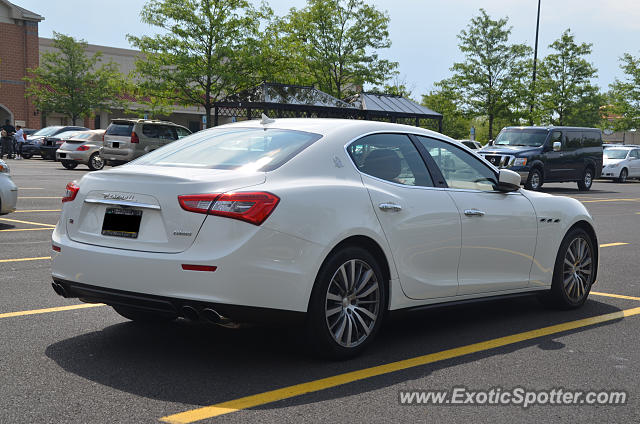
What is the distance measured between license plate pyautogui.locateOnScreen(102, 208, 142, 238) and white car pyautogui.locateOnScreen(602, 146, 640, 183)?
3528 cm

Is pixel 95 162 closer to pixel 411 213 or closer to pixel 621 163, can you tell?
pixel 621 163

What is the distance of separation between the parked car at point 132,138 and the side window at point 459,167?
20773mm

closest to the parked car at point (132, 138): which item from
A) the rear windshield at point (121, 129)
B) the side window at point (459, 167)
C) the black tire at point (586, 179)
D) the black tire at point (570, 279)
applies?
the rear windshield at point (121, 129)

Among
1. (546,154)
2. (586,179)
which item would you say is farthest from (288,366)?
(586,179)

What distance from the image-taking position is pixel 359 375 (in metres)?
4.67

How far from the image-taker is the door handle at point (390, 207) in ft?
16.9

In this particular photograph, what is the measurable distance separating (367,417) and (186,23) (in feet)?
127

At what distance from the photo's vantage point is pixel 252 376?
15.0 feet

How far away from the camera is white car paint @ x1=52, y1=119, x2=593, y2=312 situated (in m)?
4.44

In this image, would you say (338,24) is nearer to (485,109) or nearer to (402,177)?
(485,109)

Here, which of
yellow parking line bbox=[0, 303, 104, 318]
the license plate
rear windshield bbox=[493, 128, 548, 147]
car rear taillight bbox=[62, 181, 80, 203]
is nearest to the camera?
the license plate

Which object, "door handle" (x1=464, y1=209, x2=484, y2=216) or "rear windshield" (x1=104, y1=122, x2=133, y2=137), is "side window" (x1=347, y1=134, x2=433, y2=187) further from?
"rear windshield" (x1=104, y1=122, x2=133, y2=137)

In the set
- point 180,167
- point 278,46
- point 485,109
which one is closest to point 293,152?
point 180,167

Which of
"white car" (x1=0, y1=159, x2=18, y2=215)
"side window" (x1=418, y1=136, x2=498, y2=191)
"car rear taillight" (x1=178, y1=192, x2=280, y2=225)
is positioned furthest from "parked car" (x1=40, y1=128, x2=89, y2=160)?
"car rear taillight" (x1=178, y1=192, x2=280, y2=225)
